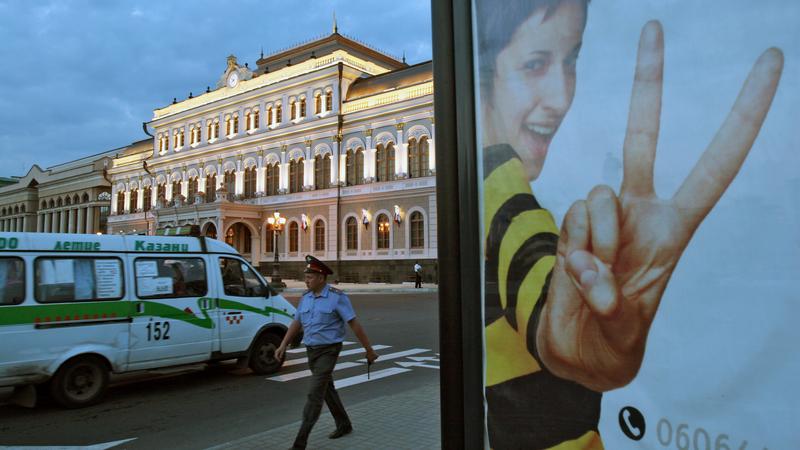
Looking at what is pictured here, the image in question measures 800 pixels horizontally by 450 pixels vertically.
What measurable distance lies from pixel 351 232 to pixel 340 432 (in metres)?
37.5

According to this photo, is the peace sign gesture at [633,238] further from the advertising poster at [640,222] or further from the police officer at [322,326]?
the police officer at [322,326]

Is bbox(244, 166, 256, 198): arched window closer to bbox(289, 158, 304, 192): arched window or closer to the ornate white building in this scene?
the ornate white building

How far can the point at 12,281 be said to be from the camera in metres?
7.39

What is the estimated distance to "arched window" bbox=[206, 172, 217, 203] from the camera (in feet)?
168

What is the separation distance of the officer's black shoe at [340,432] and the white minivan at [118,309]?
3.85 metres

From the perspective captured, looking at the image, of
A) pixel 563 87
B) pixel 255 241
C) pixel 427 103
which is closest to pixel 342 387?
pixel 563 87

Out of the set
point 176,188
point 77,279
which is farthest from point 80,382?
point 176,188

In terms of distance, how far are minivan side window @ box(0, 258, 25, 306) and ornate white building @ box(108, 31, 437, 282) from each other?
1205 inches

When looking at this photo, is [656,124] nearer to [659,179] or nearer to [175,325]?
[659,179]

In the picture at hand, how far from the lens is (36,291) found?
297 inches

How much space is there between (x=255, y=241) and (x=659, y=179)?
47.5m

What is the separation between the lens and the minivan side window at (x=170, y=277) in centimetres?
855

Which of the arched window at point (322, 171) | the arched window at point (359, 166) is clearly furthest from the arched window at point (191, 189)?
the arched window at point (359, 166)

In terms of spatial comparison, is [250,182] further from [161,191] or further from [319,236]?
[161,191]
